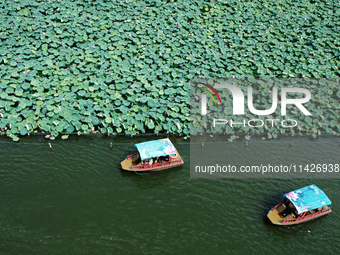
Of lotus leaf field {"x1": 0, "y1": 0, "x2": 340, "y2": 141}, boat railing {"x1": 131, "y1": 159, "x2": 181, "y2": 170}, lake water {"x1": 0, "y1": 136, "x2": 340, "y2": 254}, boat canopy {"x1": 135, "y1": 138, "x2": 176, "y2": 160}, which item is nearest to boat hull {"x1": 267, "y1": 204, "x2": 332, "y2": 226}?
lake water {"x1": 0, "y1": 136, "x2": 340, "y2": 254}

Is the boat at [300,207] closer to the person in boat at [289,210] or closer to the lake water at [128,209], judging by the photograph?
the person in boat at [289,210]

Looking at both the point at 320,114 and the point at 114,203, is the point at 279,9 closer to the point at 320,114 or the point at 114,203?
the point at 320,114

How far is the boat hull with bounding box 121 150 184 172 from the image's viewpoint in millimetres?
18414

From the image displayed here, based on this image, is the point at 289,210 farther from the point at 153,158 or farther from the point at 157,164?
the point at 153,158

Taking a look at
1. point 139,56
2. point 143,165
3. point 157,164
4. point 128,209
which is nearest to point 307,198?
point 157,164

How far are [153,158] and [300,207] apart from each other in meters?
8.36

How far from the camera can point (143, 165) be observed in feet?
60.6

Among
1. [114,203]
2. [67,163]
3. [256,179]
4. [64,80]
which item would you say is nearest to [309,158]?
[256,179]

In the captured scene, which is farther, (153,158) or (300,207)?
(153,158)

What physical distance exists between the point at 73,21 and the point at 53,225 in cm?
1849

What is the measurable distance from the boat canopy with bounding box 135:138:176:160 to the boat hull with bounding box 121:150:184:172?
0.69 meters

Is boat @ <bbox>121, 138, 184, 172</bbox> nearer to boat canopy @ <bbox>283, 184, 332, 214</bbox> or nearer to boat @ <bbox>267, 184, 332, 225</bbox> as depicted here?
boat @ <bbox>267, 184, 332, 225</bbox>

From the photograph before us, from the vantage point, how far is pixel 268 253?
14.9 metres

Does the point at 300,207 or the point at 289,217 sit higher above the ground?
the point at 300,207
